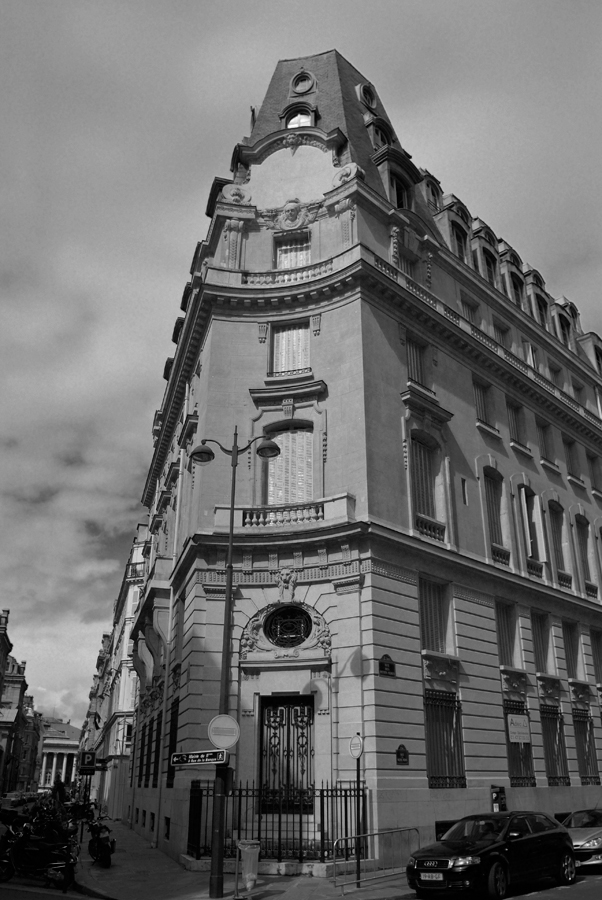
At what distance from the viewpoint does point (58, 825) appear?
17344mm

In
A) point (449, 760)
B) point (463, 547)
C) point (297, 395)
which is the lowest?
point (449, 760)

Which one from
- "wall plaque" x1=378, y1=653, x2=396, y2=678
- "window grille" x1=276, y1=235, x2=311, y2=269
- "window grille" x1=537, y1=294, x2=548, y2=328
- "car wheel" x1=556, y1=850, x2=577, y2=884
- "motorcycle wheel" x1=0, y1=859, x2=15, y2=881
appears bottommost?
"motorcycle wheel" x1=0, y1=859, x2=15, y2=881

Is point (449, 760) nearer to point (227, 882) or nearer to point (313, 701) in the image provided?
point (313, 701)

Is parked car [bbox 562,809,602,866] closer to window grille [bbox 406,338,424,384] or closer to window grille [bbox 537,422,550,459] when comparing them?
window grille [bbox 406,338,424,384]

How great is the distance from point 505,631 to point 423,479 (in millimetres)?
6186

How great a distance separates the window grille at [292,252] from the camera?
2658 cm

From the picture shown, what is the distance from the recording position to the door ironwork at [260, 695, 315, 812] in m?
19.1

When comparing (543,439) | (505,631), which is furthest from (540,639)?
(543,439)

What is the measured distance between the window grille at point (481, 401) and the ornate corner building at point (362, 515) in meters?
0.15

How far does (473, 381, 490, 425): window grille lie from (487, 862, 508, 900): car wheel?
55.7 ft

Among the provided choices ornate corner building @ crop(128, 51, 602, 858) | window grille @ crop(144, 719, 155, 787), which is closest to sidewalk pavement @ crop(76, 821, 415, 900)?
ornate corner building @ crop(128, 51, 602, 858)

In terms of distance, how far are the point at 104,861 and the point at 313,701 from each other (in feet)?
21.8

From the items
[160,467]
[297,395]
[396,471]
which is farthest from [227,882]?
[160,467]

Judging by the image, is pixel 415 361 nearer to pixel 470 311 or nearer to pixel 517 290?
pixel 470 311
